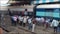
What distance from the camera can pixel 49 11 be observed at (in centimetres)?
1448

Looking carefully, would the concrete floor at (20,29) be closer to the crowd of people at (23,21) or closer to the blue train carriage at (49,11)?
the crowd of people at (23,21)

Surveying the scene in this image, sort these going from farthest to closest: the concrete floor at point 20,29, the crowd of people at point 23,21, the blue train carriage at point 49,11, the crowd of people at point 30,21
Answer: the blue train carriage at point 49,11, the crowd of people at point 23,21, the crowd of people at point 30,21, the concrete floor at point 20,29

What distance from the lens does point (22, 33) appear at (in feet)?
37.4

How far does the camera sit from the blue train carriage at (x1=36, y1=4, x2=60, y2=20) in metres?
13.9

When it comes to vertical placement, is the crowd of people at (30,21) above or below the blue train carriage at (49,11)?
below

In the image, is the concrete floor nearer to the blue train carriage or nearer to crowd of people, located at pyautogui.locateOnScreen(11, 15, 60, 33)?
crowd of people, located at pyautogui.locateOnScreen(11, 15, 60, 33)

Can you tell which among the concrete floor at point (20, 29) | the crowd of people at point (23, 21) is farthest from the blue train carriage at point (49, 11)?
the crowd of people at point (23, 21)

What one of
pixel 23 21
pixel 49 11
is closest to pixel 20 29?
pixel 23 21

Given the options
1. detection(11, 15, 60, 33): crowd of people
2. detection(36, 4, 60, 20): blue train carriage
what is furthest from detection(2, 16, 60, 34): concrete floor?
detection(36, 4, 60, 20): blue train carriage

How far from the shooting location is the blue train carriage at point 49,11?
45.4ft

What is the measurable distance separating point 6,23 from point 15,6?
420 cm

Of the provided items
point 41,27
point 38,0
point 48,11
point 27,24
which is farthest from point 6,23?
point 38,0

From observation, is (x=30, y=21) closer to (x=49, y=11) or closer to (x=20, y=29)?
(x=20, y=29)

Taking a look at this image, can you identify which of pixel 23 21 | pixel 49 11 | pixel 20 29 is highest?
pixel 49 11
